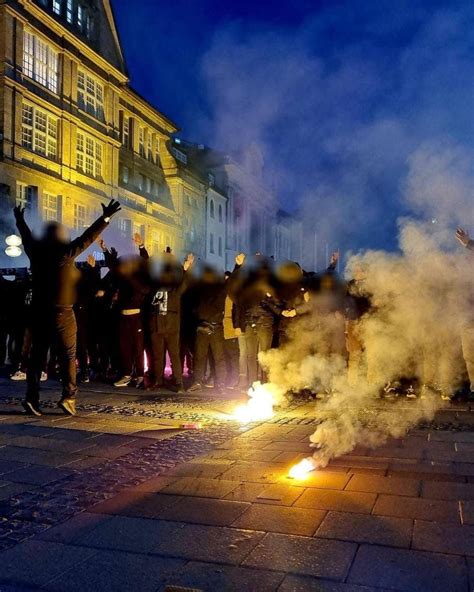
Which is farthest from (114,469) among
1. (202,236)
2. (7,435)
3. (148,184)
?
(202,236)

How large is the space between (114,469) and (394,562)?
261cm

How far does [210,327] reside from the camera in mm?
9922

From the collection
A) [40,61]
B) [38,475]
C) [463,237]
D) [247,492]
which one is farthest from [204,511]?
[40,61]

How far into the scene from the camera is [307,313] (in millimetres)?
9578

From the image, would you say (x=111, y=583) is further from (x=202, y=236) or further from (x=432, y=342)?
(x=202, y=236)

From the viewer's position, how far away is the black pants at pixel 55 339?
7.04 metres

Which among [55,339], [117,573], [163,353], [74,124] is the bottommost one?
[117,573]

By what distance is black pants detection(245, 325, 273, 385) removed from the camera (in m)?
9.59

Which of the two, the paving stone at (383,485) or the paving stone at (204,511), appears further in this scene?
the paving stone at (383,485)

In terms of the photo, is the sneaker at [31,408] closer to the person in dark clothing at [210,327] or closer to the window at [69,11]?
the person in dark clothing at [210,327]

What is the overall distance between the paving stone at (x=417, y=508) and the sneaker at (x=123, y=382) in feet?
23.4

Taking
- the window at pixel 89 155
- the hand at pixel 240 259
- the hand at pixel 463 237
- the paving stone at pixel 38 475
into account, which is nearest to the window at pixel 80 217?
the window at pixel 89 155

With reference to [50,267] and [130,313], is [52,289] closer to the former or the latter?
[50,267]

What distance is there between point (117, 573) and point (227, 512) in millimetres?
1024
